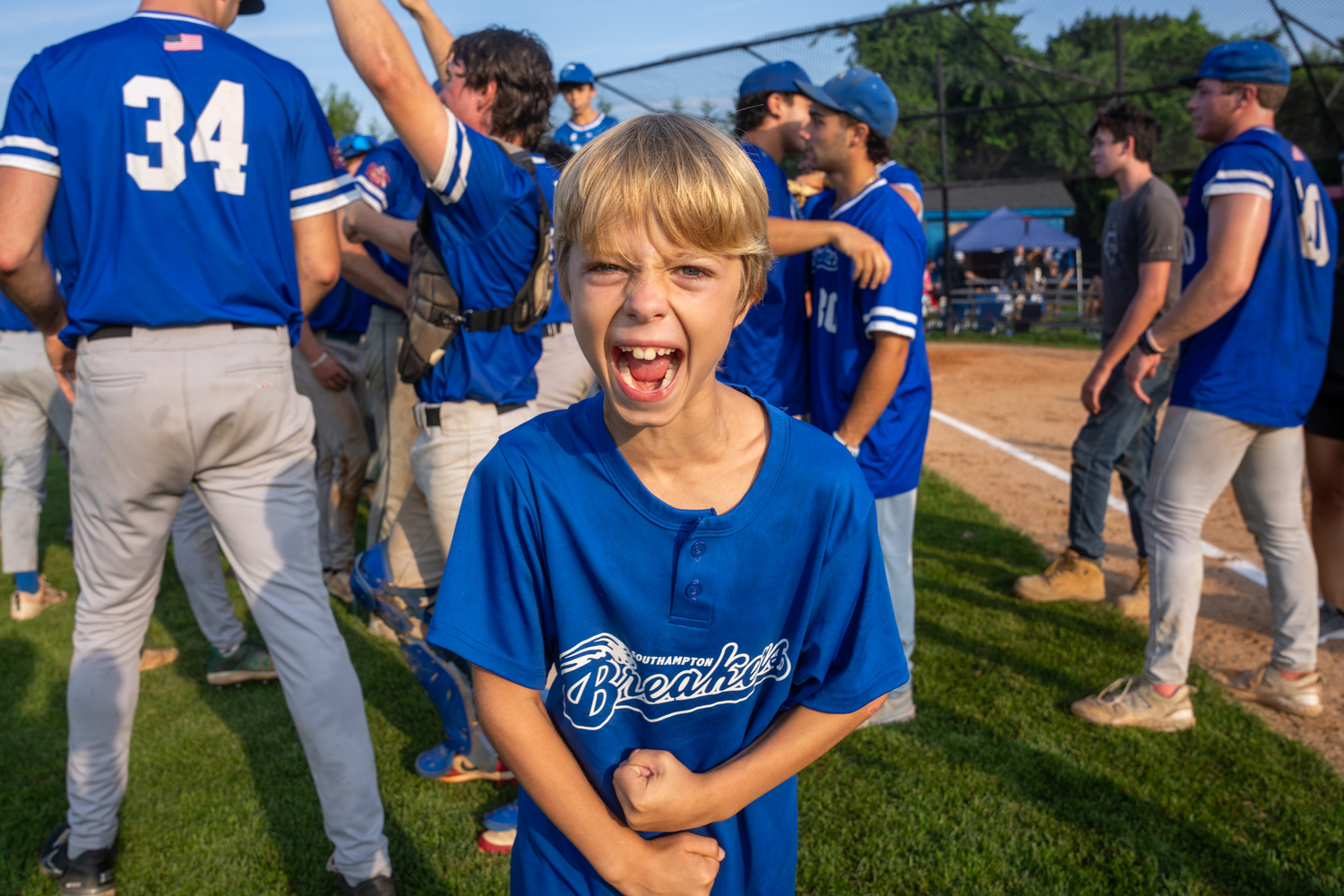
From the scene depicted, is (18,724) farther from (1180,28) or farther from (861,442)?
(1180,28)

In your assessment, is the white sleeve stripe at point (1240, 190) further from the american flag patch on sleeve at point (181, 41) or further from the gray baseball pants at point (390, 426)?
the american flag patch on sleeve at point (181, 41)

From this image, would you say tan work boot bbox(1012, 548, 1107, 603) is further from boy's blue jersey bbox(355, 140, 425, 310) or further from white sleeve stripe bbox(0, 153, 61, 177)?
white sleeve stripe bbox(0, 153, 61, 177)

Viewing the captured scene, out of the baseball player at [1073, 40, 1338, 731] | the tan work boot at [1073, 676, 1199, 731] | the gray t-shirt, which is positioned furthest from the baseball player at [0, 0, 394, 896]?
the gray t-shirt

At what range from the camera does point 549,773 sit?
4.16ft

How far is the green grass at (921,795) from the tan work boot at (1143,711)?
4cm

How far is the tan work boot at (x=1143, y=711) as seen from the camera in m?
3.32

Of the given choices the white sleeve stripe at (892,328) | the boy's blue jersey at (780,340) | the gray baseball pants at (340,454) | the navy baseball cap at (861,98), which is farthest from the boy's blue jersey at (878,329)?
the gray baseball pants at (340,454)

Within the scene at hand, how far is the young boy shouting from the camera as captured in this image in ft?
3.93

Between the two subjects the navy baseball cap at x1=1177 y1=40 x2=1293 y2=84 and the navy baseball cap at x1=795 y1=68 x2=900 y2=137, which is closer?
the navy baseball cap at x1=795 y1=68 x2=900 y2=137

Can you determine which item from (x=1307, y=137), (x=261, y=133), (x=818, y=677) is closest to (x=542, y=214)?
(x=261, y=133)

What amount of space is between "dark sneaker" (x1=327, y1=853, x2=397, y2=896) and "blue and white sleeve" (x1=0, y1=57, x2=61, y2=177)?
6.63ft

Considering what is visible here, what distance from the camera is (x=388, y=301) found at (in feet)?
13.2

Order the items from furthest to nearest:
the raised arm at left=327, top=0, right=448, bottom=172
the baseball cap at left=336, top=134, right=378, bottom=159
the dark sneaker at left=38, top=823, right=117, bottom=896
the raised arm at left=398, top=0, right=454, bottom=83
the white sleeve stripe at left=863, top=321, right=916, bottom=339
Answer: the baseball cap at left=336, top=134, right=378, bottom=159
the raised arm at left=398, top=0, right=454, bottom=83
the white sleeve stripe at left=863, top=321, right=916, bottom=339
the dark sneaker at left=38, top=823, right=117, bottom=896
the raised arm at left=327, top=0, right=448, bottom=172

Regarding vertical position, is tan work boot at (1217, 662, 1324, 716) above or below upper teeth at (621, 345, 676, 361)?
below
